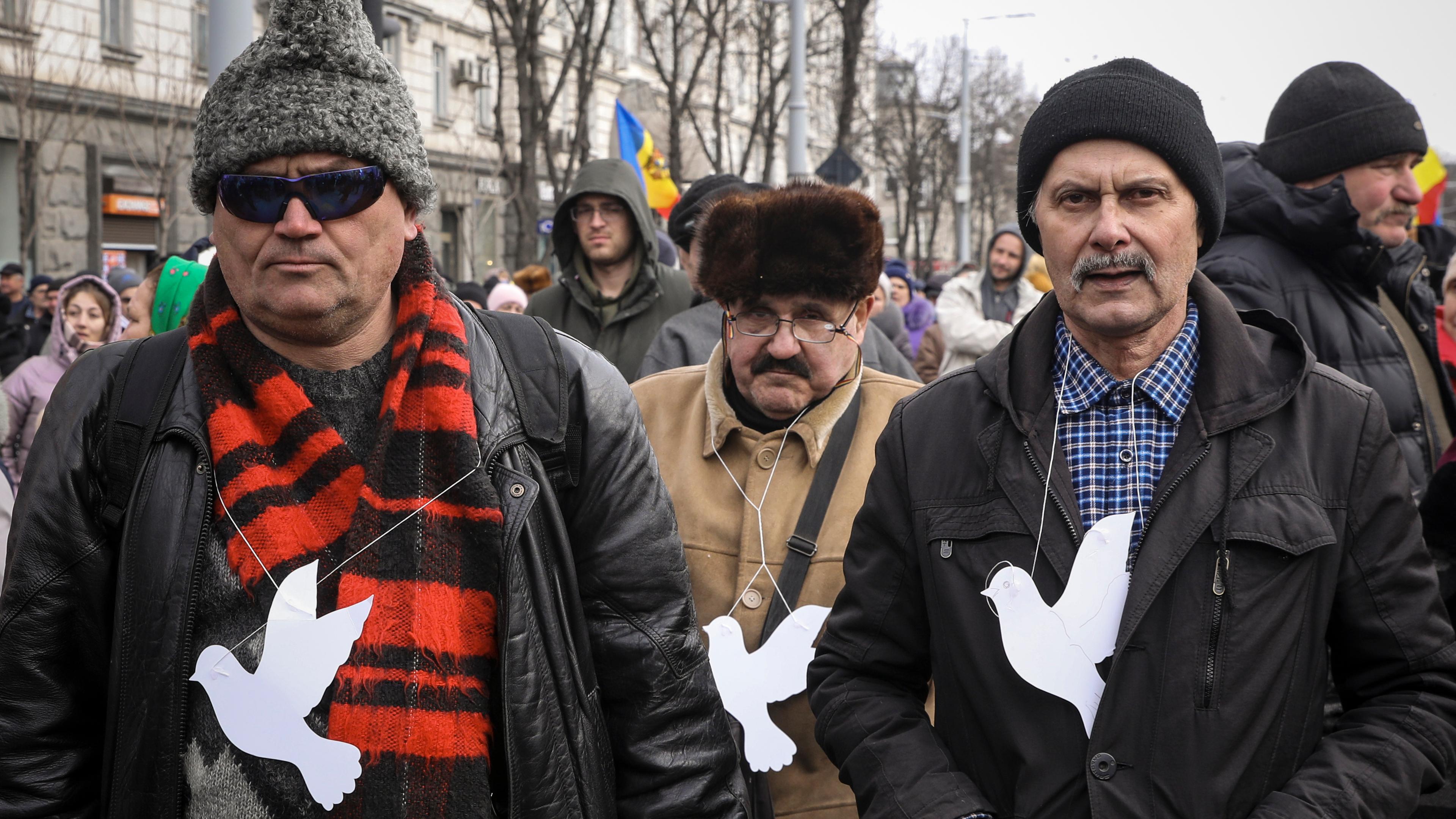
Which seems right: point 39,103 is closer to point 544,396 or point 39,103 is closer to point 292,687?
point 544,396

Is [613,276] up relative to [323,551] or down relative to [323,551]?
up

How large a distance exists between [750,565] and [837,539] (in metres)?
0.23

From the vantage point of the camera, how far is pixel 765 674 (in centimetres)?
313

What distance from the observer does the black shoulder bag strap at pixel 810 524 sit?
3.22 m

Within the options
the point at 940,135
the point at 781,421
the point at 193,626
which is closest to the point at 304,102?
the point at 193,626

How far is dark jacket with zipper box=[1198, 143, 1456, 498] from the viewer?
Answer: 354 centimetres

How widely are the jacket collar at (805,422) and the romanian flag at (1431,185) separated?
15.3ft

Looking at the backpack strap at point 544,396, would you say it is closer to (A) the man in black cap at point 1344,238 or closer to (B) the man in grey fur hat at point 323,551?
(B) the man in grey fur hat at point 323,551

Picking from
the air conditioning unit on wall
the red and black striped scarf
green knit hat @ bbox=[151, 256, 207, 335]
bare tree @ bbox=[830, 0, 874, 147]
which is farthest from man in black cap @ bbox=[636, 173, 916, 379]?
the air conditioning unit on wall

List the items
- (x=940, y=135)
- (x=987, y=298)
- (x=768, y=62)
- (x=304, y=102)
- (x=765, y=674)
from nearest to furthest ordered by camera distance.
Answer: (x=304, y=102), (x=765, y=674), (x=987, y=298), (x=768, y=62), (x=940, y=135)

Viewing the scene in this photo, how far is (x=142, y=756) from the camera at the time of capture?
2.13 meters

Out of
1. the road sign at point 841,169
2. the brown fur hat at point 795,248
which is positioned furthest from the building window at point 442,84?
the brown fur hat at point 795,248

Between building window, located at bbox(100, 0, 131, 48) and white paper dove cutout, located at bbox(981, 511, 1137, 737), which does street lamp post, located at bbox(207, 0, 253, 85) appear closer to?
white paper dove cutout, located at bbox(981, 511, 1137, 737)

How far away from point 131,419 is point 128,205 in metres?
20.2
